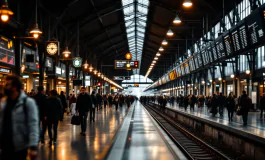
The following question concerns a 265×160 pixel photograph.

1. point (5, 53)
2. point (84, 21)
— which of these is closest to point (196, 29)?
point (84, 21)

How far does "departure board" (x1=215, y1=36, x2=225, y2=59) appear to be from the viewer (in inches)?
931

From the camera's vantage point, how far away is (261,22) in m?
15.9

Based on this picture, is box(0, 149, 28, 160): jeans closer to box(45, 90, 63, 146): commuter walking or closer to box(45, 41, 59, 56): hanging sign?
box(45, 90, 63, 146): commuter walking

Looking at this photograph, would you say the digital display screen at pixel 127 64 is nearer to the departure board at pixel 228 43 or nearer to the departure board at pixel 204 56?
the departure board at pixel 204 56

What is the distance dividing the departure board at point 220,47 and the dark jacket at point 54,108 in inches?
549

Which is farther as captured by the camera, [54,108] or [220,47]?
[220,47]

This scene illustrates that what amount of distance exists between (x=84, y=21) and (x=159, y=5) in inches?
289

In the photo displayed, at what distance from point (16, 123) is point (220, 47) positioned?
20954 millimetres

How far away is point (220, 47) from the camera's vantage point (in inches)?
963

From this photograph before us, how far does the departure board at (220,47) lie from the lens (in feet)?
77.6

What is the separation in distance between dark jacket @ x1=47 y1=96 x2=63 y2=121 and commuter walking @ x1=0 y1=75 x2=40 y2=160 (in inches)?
271

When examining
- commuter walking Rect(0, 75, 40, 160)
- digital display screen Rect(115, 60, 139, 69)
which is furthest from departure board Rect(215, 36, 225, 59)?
commuter walking Rect(0, 75, 40, 160)

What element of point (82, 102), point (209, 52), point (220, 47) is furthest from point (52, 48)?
point (209, 52)

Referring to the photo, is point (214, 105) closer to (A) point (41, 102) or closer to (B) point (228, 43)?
(B) point (228, 43)
